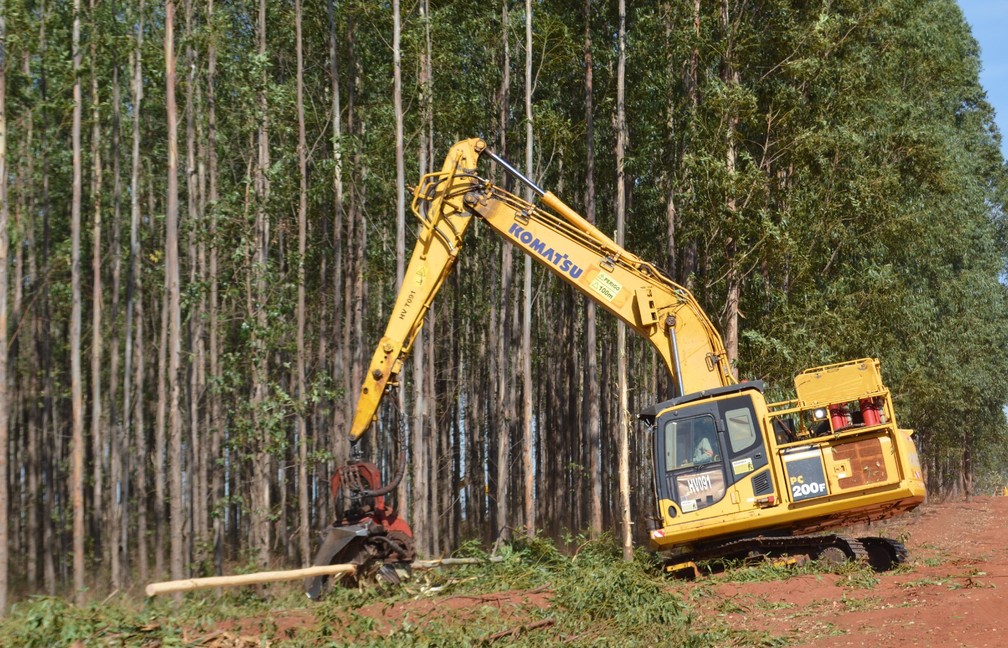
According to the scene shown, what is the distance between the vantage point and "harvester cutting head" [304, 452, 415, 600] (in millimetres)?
13594

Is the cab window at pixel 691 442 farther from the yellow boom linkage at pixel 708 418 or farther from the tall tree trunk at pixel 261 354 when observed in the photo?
the tall tree trunk at pixel 261 354

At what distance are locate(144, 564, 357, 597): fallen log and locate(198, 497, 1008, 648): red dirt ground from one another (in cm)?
53

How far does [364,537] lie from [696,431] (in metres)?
4.75

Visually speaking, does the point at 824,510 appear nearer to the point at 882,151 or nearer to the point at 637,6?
the point at 637,6

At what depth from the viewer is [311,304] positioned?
3322 cm

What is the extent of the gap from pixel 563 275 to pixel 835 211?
43.9 ft

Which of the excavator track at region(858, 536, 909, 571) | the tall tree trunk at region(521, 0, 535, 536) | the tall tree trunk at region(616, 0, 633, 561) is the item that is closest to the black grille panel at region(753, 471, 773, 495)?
the excavator track at region(858, 536, 909, 571)

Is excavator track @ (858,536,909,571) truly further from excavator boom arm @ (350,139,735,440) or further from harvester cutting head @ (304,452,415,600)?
harvester cutting head @ (304,452,415,600)

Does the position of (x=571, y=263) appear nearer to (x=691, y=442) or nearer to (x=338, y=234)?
Answer: (x=691, y=442)

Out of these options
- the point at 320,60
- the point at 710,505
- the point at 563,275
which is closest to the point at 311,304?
the point at 320,60

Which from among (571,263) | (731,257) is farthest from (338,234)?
(571,263)

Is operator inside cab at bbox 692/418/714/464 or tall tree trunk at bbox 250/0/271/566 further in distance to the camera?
tall tree trunk at bbox 250/0/271/566

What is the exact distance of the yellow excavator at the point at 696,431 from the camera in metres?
14.2

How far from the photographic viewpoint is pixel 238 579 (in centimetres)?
1119
